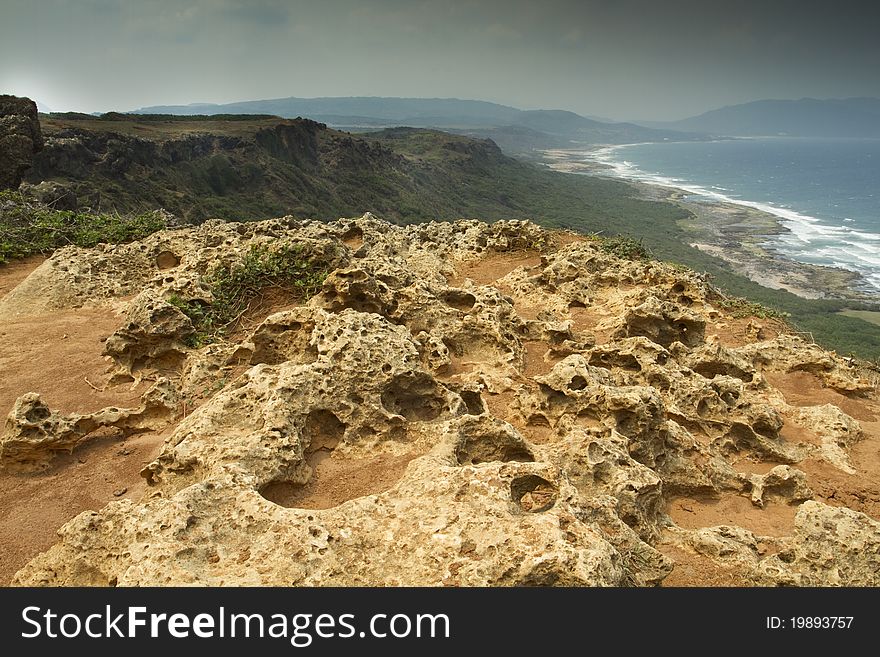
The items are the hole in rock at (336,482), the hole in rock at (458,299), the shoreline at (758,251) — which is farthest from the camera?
the shoreline at (758,251)

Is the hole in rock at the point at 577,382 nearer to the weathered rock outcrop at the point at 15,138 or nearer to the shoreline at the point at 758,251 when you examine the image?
the weathered rock outcrop at the point at 15,138

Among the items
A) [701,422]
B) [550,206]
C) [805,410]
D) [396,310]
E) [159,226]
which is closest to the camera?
[701,422]

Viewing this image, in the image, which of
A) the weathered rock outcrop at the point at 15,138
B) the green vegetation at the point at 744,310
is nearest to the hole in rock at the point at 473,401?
the green vegetation at the point at 744,310

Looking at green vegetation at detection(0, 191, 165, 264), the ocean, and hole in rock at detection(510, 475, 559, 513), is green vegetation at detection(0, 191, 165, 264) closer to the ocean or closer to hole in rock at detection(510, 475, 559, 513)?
hole in rock at detection(510, 475, 559, 513)

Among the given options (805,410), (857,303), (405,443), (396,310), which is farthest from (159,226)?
(857,303)

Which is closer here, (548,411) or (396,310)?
(548,411)

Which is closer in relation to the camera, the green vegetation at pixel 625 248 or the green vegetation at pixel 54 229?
the green vegetation at pixel 54 229

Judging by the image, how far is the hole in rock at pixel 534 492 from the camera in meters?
4.67

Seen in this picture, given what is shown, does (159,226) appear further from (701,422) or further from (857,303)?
(857,303)

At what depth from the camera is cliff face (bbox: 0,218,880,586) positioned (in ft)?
13.0

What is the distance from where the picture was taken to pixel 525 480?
15.5 ft

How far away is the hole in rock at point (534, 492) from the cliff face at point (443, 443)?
0.03m

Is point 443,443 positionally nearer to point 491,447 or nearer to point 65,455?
point 491,447

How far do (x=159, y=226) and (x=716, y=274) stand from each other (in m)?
63.0
